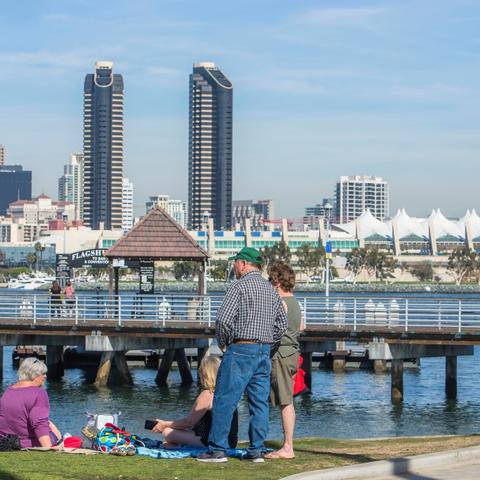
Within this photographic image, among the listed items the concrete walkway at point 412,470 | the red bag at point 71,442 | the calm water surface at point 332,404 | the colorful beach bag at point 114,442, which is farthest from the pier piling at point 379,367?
the concrete walkway at point 412,470

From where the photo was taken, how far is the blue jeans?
1307cm

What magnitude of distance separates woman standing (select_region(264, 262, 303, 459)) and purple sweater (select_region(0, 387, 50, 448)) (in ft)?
8.10

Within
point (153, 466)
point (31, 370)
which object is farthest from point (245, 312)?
point (31, 370)

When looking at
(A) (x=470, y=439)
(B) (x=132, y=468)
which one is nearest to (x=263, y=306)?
(B) (x=132, y=468)

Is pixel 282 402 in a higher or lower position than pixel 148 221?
lower

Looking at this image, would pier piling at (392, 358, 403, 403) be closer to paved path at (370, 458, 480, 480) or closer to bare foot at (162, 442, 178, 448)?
bare foot at (162, 442, 178, 448)

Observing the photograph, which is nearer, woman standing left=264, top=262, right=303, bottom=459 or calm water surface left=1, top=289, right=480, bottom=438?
woman standing left=264, top=262, right=303, bottom=459

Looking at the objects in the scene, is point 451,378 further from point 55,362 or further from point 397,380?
point 55,362

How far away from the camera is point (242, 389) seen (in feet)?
42.9

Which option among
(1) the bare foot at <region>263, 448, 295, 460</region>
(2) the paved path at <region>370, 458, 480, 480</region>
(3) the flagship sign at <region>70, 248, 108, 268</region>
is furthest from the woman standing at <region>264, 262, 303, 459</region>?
(3) the flagship sign at <region>70, 248, 108, 268</region>

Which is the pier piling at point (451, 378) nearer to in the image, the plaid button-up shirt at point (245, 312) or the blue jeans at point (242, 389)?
the blue jeans at point (242, 389)

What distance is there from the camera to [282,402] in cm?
1391

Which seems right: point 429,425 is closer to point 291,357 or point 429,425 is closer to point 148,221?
point 148,221

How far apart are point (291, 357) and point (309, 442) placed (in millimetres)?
3952
